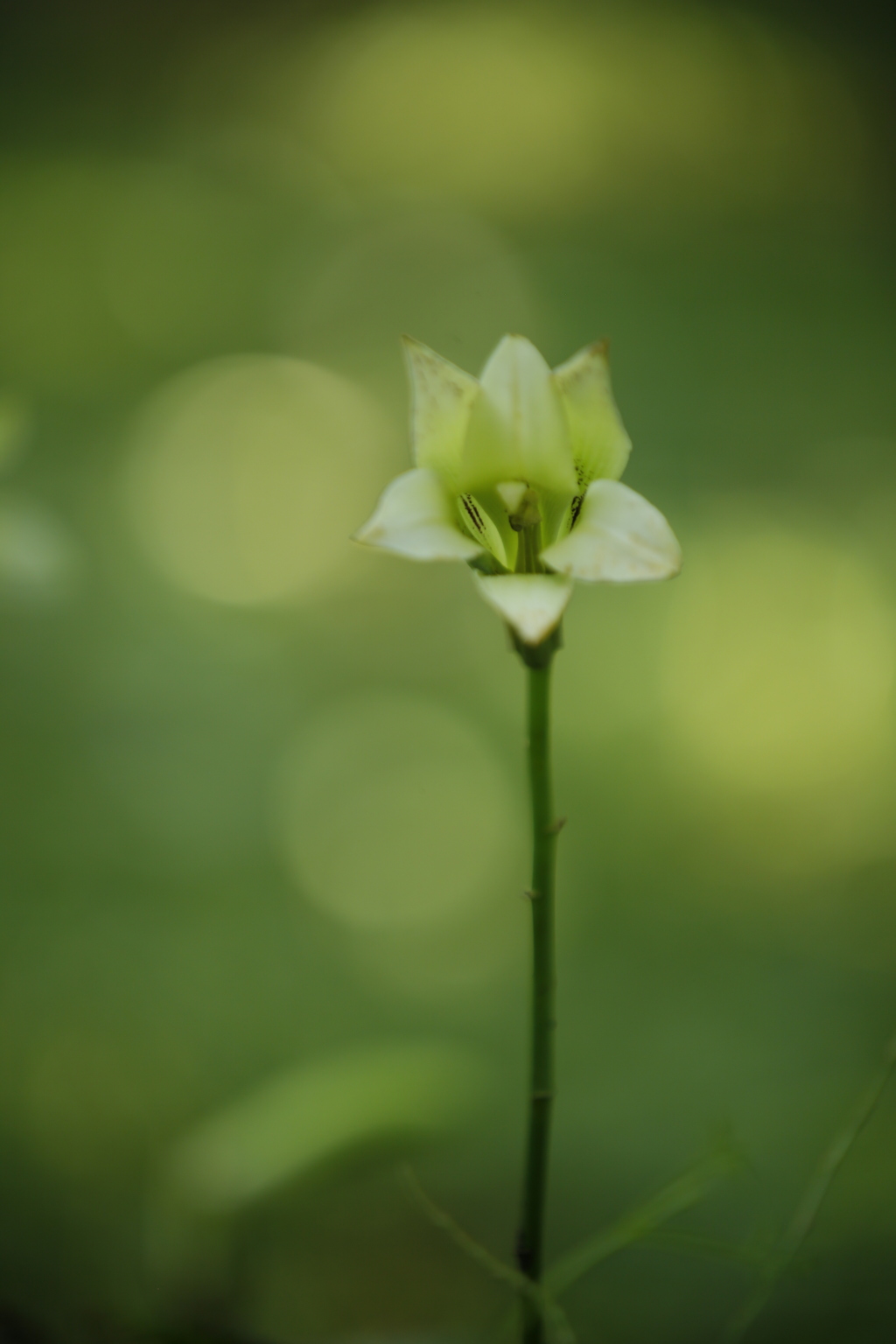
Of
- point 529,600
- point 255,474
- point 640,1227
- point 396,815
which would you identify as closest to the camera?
point 529,600

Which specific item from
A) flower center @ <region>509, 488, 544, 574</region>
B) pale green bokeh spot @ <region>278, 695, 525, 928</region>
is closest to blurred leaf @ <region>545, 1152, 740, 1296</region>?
flower center @ <region>509, 488, 544, 574</region>

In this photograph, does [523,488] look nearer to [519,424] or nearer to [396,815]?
[519,424]

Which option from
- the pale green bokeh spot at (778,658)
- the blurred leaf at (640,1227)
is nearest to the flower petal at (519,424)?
the blurred leaf at (640,1227)

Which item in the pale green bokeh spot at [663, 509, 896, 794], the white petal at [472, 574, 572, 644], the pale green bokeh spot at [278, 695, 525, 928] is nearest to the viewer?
the white petal at [472, 574, 572, 644]

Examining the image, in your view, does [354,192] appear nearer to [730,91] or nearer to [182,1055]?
[730,91]

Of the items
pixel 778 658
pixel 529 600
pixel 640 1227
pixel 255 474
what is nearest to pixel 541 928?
pixel 529 600

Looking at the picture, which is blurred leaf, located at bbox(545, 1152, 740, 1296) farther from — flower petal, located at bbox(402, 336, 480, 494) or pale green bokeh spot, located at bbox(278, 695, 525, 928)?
pale green bokeh spot, located at bbox(278, 695, 525, 928)

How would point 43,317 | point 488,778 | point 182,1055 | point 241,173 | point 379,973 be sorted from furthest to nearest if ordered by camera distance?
point 241,173 < point 43,317 < point 488,778 < point 379,973 < point 182,1055

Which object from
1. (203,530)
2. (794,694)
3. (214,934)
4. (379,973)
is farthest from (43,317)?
(794,694)
